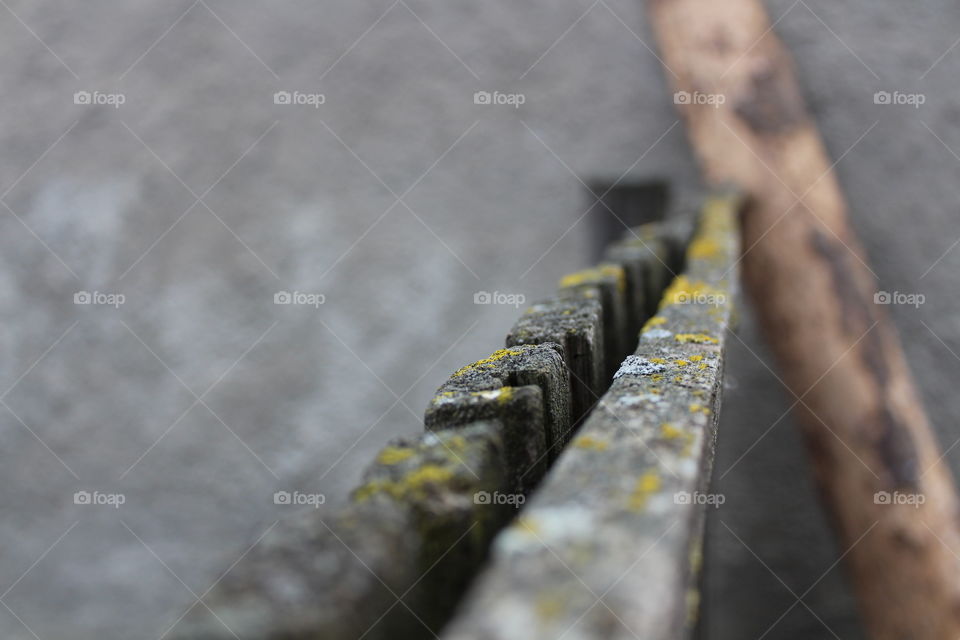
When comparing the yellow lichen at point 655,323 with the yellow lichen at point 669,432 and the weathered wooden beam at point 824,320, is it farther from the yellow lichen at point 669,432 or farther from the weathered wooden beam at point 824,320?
the weathered wooden beam at point 824,320


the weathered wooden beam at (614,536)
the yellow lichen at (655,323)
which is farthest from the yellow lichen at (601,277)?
the weathered wooden beam at (614,536)

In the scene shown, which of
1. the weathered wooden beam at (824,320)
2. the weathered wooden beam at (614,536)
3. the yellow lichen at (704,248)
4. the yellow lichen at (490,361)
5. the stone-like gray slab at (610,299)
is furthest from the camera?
the weathered wooden beam at (824,320)

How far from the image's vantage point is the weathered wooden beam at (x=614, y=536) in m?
0.50

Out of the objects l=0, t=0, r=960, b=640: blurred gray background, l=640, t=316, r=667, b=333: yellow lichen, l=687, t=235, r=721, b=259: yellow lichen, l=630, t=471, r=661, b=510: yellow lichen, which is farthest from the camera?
l=0, t=0, r=960, b=640: blurred gray background

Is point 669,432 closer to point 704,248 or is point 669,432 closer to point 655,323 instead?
point 655,323

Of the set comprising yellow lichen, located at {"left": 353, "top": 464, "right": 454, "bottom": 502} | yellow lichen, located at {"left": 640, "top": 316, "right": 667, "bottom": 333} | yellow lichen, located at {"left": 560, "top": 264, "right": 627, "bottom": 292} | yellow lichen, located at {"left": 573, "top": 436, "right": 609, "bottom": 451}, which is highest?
yellow lichen, located at {"left": 560, "top": 264, "right": 627, "bottom": 292}

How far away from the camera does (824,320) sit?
2588 millimetres

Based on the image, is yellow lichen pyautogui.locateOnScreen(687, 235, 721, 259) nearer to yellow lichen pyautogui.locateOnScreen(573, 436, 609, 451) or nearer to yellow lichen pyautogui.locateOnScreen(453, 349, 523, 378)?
yellow lichen pyautogui.locateOnScreen(453, 349, 523, 378)

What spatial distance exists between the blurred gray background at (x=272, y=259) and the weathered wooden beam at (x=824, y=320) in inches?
14.7

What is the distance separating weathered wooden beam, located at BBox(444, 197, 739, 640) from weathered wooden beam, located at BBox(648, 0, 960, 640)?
6.26 ft

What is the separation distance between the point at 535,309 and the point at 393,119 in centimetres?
222

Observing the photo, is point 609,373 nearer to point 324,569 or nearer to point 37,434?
point 324,569

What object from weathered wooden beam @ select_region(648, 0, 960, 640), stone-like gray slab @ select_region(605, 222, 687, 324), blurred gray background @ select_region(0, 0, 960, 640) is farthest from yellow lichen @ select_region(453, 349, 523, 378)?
blurred gray background @ select_region(0, 0, 960, 640)

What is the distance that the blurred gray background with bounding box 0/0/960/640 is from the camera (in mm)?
3207
